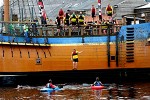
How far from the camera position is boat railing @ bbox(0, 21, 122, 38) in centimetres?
3934

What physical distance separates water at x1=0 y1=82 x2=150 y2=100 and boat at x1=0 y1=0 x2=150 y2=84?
1.98m

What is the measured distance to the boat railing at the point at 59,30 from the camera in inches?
1549

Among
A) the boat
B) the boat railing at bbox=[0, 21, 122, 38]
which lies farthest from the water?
the boat railing at bbox=[0, 21, 122, 38]

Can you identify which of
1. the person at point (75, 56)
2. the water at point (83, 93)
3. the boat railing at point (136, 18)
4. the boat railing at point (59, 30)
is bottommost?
the water at point (83, 93)

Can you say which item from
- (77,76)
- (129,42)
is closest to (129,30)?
(129,42)

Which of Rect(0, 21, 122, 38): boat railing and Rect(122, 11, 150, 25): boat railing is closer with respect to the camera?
Rect(0, 21, 122, 38): boat railing

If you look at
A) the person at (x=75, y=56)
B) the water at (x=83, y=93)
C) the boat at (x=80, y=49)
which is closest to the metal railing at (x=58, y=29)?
the boat at (x=80, y=49)

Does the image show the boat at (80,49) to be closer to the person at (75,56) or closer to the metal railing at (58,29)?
the metal railing at (58,29)

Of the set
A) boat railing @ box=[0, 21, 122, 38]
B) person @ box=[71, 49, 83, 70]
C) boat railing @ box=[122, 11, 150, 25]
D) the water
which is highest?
boat railing @ box=[122, 11, 150, 25]

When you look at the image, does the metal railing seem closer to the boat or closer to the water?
the boat

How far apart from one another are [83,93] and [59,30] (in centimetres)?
759

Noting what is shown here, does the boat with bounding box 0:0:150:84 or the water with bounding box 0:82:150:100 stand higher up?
the boat with bounding box 0:0:150:84

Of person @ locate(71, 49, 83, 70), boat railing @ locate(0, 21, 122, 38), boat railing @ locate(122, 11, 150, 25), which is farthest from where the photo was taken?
boat railing @ locate(122, 11, 150, 25)

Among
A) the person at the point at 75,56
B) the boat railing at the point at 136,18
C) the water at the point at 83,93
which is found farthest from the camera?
the boat railing at the point at 136,18
